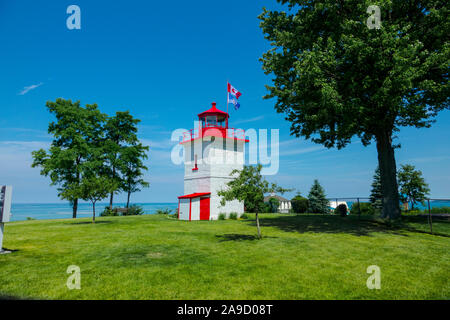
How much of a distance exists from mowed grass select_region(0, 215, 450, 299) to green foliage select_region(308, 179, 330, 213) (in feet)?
78.0

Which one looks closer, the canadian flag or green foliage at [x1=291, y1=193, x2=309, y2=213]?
the canadian flag

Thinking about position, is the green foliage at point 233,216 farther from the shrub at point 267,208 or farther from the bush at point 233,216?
the shrub at point 267,208

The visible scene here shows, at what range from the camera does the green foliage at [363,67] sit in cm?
1359

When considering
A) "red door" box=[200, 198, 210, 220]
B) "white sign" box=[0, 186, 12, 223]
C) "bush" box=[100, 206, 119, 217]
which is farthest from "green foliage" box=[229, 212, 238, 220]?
"white sign" box=[0, 186, 12, 223]

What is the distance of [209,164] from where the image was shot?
26.2 m

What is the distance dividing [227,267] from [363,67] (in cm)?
1362

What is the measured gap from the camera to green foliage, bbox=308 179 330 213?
3669 centimetres

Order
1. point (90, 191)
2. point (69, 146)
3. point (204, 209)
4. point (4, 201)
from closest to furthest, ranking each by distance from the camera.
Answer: point (4, 201) → point (90, 191) → point (204, 209) → point (69, 146)

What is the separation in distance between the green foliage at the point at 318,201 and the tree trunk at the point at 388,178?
18635 mm

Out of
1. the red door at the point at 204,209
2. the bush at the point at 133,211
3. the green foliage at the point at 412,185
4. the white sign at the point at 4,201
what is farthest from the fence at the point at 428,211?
the bush at the point at 133,211

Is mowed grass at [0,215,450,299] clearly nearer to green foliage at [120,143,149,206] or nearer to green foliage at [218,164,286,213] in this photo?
green foliage at [218,164,286,213]

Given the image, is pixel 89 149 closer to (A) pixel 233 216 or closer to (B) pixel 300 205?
(A) pixel 233 216

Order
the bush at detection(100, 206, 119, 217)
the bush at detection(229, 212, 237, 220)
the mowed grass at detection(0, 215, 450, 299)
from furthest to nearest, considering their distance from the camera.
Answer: the bush at detection(100, 206, 119, 217) < the bush at detection(229, 212, 237, 220) < the mowed grass at detection(0, 215, 450, 299)

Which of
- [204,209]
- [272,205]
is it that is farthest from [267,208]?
[204,209]
